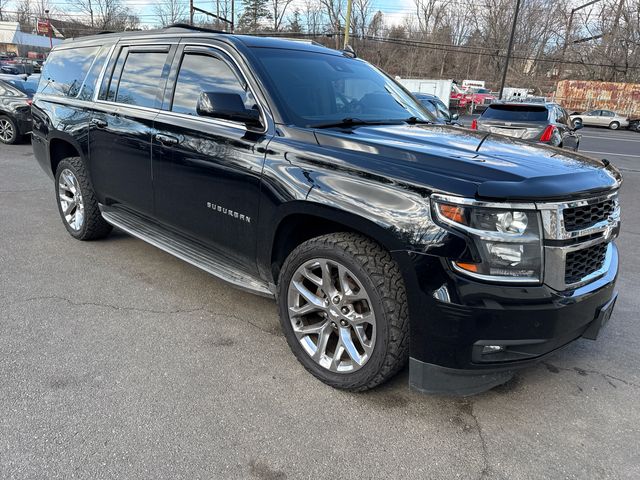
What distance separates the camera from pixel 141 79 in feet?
13.0

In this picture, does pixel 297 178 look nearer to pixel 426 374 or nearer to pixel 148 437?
pixel 426 374

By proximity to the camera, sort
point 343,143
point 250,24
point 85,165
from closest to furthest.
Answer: point 343,143 < point 85,165 < point 250,24

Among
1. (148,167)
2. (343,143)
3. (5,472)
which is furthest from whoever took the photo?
(148,167)

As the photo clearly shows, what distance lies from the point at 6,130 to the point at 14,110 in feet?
2.13

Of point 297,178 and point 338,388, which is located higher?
point 297,178

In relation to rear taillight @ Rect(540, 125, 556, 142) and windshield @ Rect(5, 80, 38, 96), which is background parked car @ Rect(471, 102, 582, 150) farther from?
windshield @ Rect(5, 80, 38, 96)

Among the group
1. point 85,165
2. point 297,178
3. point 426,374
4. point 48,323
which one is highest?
point 297,178

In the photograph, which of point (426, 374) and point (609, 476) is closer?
point (609, 476)

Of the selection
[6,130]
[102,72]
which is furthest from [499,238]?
[6,130]

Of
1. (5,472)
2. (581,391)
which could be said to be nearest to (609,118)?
(581,391)

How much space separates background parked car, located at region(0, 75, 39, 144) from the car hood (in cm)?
1156

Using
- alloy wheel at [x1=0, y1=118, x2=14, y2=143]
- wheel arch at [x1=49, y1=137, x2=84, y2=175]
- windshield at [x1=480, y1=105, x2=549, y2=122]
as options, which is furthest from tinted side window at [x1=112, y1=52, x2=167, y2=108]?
alloy wheel at [x1=0, y1=118, x2=14, y2=143]

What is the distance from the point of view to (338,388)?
9.00 feet

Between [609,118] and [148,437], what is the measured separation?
4042cm
